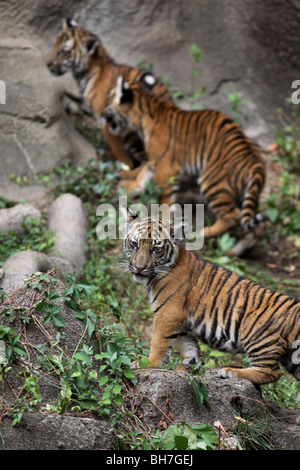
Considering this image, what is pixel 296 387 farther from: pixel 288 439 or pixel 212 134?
pixel 212 134

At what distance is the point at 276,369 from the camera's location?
4441mm

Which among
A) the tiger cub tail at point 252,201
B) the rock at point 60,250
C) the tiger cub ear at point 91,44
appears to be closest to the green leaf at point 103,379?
the rock at point 60,250

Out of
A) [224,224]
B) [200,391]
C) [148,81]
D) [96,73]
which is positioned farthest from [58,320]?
[96,73]

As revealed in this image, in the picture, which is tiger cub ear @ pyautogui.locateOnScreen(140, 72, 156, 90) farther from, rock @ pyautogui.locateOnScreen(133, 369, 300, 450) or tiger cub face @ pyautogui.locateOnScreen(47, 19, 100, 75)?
rock @ pyautogui.locateOnScreen(133, 369, 300, 450)

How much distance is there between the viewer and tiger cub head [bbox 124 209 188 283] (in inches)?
188

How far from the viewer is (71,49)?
27.6 feet

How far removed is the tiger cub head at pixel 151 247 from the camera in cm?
477

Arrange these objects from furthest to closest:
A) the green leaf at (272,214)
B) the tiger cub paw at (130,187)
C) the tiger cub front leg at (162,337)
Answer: the green leaf at (272,214), the tiger cub paw at (130,187), the tiger cub front leg at (162,337)

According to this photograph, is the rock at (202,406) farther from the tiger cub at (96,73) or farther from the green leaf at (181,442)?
the tiger cub at (96,73)

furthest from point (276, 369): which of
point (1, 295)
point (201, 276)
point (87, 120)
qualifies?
point (87, 120)

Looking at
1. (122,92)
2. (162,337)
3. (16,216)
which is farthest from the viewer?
(122,92)

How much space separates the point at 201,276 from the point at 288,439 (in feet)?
4.54

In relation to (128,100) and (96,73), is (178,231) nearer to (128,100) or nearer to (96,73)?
(128,100)

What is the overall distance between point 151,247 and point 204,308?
0.58 m
